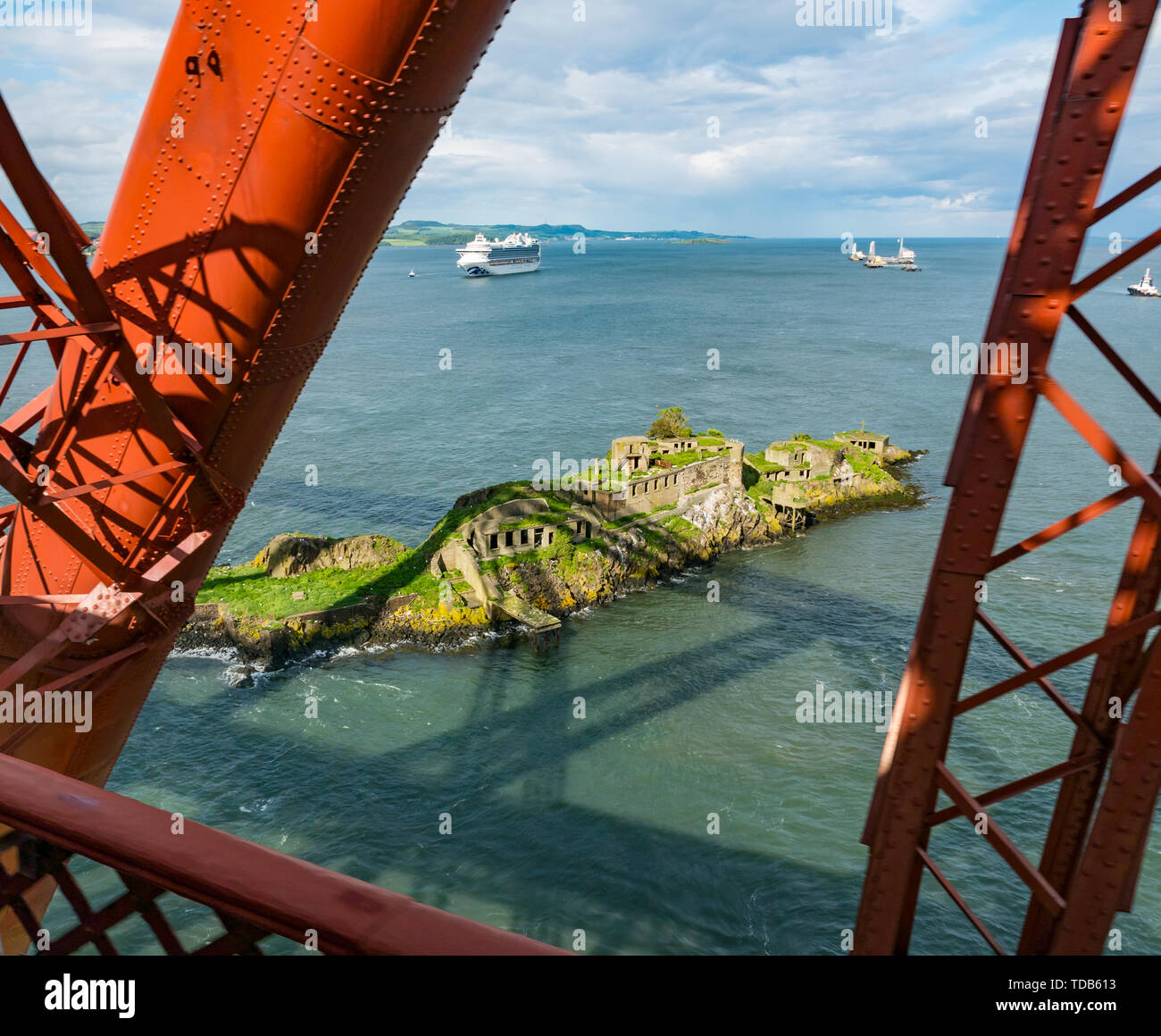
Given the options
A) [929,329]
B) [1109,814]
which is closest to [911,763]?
[1109,814]

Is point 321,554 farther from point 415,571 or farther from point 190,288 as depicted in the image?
point 190,288

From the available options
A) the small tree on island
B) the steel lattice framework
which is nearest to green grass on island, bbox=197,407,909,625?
the small tree on island

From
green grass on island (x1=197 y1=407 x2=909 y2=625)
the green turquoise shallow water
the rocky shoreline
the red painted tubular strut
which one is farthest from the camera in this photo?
green grass on island (x1=197 y1=407 x2=909 y2=625)

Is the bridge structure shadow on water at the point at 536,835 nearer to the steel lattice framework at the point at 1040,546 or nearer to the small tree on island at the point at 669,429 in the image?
the steel lattice framework at the point at 1040,546

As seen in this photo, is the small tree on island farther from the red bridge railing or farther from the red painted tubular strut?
the red bridge railing

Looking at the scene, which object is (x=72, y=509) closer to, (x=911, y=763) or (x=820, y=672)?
(x=911, y=763)

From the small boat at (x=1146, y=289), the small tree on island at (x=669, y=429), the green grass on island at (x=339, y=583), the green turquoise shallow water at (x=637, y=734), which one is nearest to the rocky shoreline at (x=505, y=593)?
the green grass on island at (x=339, y=583)
